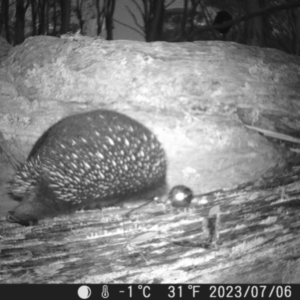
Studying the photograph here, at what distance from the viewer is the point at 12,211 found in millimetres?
1226

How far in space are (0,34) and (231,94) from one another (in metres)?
0.84

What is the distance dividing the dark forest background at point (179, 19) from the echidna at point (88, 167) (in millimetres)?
320

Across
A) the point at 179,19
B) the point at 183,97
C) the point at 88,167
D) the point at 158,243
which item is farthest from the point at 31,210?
the point at 179,19

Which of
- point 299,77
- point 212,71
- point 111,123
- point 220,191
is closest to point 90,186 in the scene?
point 111,123

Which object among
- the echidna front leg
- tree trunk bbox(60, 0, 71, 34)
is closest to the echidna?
the echidna front leg

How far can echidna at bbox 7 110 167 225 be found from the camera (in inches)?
46.2

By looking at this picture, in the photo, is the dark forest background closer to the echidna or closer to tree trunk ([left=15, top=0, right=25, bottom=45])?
tree trunk ([left=15, top=0, right=25, bottom=45])

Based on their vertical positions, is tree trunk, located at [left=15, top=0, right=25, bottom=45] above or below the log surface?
above

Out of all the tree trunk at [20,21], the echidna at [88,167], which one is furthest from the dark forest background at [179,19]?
the echidna at [88,167]

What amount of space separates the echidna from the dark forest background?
320 millimetres

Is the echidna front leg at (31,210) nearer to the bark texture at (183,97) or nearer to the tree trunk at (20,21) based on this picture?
the bark texture at (183,97)

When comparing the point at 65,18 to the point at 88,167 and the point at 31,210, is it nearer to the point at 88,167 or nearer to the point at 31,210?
the point at 88,167

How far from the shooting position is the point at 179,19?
3.99 feet

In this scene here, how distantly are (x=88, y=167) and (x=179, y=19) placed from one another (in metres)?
0.59
